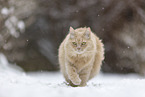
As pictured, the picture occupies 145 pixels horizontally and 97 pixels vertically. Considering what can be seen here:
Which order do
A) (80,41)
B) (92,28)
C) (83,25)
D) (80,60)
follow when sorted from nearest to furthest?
(80,41)
(80,60)
(83,25)
(92,28)

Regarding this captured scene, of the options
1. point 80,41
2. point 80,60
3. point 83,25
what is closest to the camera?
point 80,41

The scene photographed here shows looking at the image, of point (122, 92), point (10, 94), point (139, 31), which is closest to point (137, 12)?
point (139, 31)

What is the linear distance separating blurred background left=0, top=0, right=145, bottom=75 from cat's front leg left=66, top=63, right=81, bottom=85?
13.5ft

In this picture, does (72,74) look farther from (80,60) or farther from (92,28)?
(92,28)

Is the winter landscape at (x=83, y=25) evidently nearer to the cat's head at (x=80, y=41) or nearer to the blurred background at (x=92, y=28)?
the blurred background at (x=92, y=28)

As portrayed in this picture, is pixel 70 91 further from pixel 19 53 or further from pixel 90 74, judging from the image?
pixel 19 53

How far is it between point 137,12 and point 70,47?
15.8 feet

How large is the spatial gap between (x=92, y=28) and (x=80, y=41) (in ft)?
13.8

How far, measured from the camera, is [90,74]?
4.53 metres

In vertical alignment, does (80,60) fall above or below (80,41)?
below

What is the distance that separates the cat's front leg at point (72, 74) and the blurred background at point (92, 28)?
4.11 meters

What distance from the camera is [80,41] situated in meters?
4.02

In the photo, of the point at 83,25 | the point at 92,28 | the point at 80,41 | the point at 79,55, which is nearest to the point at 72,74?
the point at 79,55

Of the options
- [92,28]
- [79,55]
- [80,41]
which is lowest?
[92,28]
